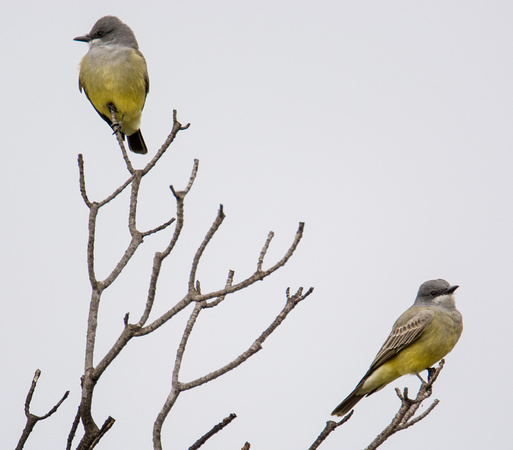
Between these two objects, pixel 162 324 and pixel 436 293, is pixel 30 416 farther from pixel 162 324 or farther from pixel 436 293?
pixel 436 293

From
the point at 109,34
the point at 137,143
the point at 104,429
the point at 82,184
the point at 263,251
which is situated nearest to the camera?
the point at 104,429

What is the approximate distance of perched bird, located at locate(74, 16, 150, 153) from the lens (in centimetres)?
865

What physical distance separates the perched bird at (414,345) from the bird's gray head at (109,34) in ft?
16.1

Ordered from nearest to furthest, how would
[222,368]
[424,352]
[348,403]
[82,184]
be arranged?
[222,368] → [82,184] → [424,352] → [348,403]

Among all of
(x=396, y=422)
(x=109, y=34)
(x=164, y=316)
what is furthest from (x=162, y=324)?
(x=109, y=34)

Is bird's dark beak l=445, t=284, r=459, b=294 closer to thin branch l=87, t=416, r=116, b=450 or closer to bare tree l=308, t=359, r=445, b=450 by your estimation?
bare tree l=308, t=359, r=445, b=450

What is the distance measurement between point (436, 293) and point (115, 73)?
4.67m

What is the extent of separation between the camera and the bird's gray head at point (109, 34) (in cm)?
922

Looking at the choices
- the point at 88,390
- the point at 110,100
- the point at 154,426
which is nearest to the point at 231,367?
the point at 154,426

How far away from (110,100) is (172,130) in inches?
190

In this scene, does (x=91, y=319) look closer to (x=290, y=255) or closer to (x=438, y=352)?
(x=290, y=255)

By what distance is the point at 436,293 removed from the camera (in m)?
8.73

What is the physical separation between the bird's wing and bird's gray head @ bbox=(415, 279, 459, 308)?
32 centimetres

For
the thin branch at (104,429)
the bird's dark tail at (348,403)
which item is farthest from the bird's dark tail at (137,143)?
the thin branch at (104,429)
